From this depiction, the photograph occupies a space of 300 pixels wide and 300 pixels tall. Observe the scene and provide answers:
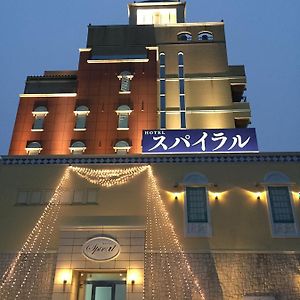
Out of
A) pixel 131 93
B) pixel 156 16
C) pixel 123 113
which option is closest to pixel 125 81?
pixel 131 93

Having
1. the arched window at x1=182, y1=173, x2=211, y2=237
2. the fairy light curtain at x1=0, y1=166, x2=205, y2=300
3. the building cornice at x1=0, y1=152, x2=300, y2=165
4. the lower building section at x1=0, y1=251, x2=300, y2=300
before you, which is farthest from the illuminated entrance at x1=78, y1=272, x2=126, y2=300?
the building cornice at x1=0, y1=152, x2=300, y2=165

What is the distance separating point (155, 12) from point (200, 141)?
22.1 metres

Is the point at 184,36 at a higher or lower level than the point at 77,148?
higher

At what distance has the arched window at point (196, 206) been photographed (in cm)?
1792

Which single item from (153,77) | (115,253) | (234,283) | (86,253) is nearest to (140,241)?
(115,253)

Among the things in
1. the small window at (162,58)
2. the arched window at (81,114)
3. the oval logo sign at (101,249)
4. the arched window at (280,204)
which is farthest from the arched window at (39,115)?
the arched window at (280,204)

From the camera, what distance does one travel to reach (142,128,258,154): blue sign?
20344 millimetres

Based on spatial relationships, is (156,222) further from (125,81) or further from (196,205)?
(125,81)

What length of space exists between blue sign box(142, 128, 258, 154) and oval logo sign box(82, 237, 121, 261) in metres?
5.26

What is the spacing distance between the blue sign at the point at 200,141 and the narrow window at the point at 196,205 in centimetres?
240

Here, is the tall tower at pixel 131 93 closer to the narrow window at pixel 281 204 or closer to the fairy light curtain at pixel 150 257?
the fairy light curtain at pixel 150 257

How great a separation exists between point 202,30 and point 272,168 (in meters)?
19.0

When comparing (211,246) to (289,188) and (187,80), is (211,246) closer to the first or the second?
(289,188)

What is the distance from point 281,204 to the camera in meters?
18.4
